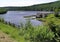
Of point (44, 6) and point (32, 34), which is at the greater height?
point (32, 34)

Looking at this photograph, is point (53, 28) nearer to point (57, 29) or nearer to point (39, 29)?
point (57, 29)

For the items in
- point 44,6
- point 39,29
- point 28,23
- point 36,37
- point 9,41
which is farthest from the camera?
point 44,6

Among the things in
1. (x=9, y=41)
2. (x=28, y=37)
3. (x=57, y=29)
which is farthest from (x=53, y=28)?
(x=9, y=41)

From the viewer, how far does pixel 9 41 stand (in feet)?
38.2

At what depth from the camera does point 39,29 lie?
14586 mm

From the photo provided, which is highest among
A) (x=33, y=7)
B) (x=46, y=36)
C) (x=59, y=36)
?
(x=46, y=36)

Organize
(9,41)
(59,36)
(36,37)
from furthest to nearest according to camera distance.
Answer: (59,36)
(36,37)
(9,41)

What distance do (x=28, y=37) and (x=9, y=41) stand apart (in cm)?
197

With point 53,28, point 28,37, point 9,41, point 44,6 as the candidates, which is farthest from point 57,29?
point 44,6

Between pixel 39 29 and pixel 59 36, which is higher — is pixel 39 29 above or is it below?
above

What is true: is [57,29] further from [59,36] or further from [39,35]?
[39,35]

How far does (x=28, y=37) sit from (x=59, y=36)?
6.90 meters

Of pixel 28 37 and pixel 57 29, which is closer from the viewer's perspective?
pixel 28 37

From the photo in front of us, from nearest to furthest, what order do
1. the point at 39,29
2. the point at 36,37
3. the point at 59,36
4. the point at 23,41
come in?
1. the point at 23,41
2. the point at 36,37
3. the point at 39,29
4. the point at 59,36
